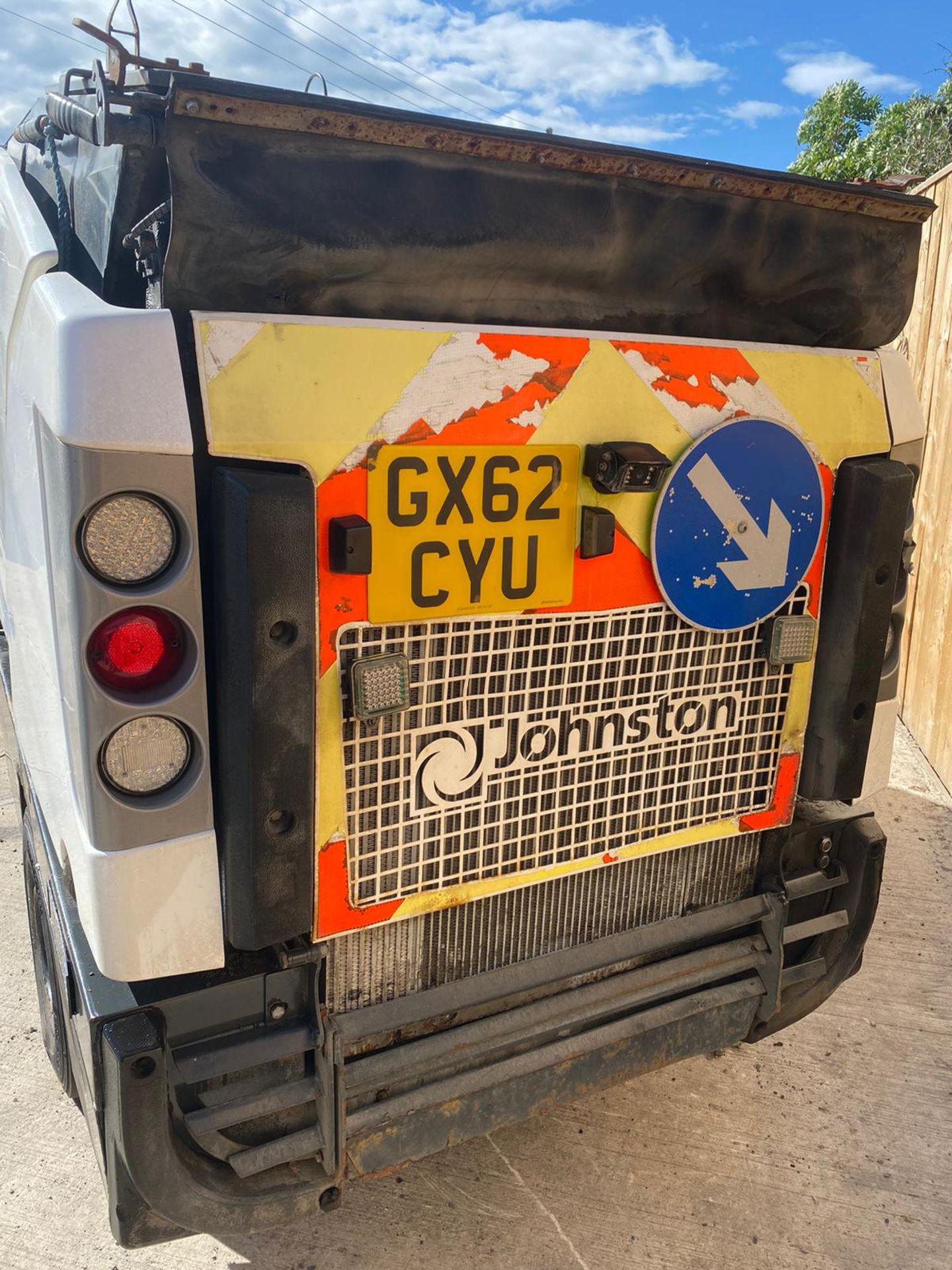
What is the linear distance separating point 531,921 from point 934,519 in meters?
4.19

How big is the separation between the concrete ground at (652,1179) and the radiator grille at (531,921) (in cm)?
78

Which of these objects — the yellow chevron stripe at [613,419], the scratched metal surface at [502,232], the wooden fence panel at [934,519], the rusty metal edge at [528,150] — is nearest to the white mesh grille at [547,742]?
the yellow chevron stripe at [613,419]

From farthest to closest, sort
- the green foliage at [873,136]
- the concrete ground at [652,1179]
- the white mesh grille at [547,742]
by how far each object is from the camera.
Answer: the green foliage at [873,136] < the concrete ground at [652,1179] < the white mesh grille at [547,742]

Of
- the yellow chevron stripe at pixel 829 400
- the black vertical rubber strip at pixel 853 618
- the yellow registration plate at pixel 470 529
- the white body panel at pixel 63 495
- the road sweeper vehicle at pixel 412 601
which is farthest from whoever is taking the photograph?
the black vertical rubber strip at pixel 853 618

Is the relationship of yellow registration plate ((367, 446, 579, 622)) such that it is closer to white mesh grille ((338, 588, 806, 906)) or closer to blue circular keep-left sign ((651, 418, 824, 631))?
white mesh grille ((338, 588, 806, 906))

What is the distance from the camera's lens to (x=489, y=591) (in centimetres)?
186

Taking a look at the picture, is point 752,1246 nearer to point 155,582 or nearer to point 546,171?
Answer: point 155,582

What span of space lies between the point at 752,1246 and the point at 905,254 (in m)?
2.40

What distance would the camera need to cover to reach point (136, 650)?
1561mm

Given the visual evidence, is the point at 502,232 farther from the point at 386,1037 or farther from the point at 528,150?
the point at 386,1037

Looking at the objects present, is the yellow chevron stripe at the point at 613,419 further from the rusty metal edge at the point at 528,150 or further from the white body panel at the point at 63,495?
the white body panel at the point at 63,495

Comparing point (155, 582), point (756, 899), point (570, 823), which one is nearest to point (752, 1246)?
point (756, 899)

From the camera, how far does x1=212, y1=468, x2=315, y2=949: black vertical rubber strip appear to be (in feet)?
5.12

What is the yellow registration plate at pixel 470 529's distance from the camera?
1.74 metres
